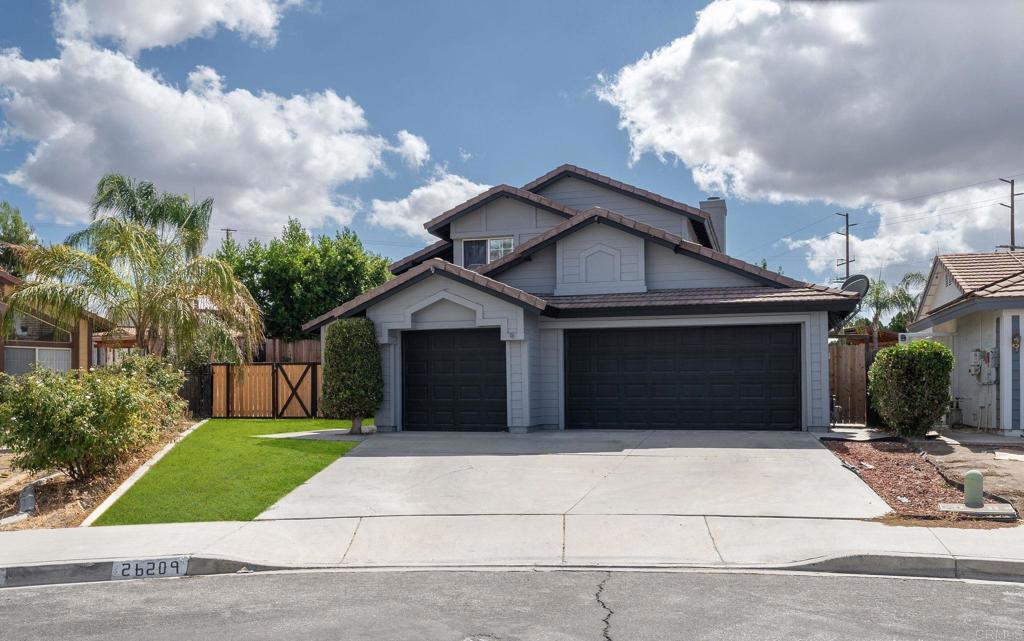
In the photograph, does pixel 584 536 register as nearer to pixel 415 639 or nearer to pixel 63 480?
pixel 415 639

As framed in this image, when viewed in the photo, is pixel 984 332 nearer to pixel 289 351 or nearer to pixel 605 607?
pixel 605 607

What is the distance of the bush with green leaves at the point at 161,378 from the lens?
1559 centimetres

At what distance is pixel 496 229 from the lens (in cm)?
2373

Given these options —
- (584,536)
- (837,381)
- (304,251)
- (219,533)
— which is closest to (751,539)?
(584,536)

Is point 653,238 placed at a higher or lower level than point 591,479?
higher

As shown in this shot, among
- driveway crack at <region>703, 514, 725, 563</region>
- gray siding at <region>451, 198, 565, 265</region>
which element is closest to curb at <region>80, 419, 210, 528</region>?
driveway crack at <region>703, 514, 725, 563</region>

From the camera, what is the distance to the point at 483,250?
2398 centimetres

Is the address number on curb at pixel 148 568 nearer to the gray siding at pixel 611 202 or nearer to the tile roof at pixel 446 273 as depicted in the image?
the tile roof at pixel 446 273

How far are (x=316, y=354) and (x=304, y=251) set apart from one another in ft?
25.1

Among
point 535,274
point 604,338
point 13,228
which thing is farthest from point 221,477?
point 13,228

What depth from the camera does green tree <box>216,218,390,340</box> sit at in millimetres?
36031

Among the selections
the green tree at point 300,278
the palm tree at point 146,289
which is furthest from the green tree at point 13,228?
the palm tree at point 146,289

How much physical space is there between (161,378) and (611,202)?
41.3 ft

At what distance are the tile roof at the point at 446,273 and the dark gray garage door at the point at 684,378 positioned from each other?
1.84m
